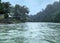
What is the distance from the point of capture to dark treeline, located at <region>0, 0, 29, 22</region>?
2403 inches

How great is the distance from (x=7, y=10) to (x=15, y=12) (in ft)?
47.9

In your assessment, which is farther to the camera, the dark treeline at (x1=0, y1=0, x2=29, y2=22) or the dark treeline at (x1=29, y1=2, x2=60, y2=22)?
the dark treeline at (x1=29, y1=2, x2=60, y2=22)

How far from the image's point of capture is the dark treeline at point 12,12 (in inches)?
2403

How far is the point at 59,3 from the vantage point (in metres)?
134

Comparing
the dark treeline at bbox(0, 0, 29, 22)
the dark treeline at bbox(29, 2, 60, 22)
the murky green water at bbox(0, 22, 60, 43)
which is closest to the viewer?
the murky green water at bbox(0, 22, 60, 43)

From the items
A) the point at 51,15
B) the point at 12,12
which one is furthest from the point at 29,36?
the point at 51,15

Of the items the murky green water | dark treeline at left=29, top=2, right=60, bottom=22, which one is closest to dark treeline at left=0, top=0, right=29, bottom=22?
dark treeline at left=29, top=2, right=60, bottom=22

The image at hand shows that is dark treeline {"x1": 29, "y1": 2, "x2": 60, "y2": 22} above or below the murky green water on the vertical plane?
above

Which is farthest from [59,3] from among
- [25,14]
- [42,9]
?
[25,14]

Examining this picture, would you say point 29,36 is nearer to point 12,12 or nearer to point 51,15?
point 12,12

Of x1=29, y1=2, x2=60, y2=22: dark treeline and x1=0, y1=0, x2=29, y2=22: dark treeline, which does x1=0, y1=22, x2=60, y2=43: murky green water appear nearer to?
x1=0, y1=0, x2=29, y2=22: dark treeline

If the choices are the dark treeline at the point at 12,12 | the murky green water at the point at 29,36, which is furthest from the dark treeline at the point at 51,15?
the murky green water at the point at 29,36

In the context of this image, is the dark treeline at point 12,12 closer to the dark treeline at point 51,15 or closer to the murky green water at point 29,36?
the dark treeline at point 51,15

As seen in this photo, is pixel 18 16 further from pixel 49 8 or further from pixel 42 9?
pixel 42 9
